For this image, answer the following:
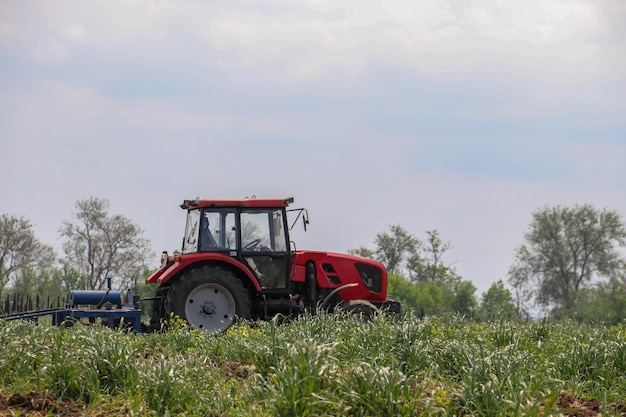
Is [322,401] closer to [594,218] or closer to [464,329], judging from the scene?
[464,329]

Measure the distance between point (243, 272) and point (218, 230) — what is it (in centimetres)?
95

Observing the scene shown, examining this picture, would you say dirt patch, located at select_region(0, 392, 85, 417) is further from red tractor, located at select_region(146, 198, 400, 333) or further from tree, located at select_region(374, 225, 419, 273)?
tree, located at select_region(374, 225, 419, 273)

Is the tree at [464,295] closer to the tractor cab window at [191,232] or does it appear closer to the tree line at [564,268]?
the tree line at [564,268]

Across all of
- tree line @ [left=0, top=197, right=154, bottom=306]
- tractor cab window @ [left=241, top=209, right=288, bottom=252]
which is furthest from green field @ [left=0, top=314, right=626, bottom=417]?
tree line @ [left=0, top=197, right=154, bottom=306]

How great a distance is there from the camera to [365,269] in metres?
17.1

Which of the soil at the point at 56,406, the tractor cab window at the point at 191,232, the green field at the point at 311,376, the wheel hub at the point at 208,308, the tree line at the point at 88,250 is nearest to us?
the green field at the point at 311,376

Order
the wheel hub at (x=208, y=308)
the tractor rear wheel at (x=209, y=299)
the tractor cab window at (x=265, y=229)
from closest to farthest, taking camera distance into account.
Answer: the tractor rear wheel at (x=209, y=299), the wheel hub at (x=208, y=308), the tractor cab window at (x=265, y=229)

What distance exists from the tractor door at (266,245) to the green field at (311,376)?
16.4ft

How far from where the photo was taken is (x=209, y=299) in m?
14.9

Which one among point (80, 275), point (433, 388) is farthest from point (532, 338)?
point (80, 275)

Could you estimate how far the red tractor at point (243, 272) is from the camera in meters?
14.9

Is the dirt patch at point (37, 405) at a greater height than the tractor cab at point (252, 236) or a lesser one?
lesser

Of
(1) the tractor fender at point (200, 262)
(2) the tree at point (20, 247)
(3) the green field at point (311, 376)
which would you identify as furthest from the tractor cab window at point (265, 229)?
(2) the tree at point (20, 247)

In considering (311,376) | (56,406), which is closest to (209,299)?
(56,406)
